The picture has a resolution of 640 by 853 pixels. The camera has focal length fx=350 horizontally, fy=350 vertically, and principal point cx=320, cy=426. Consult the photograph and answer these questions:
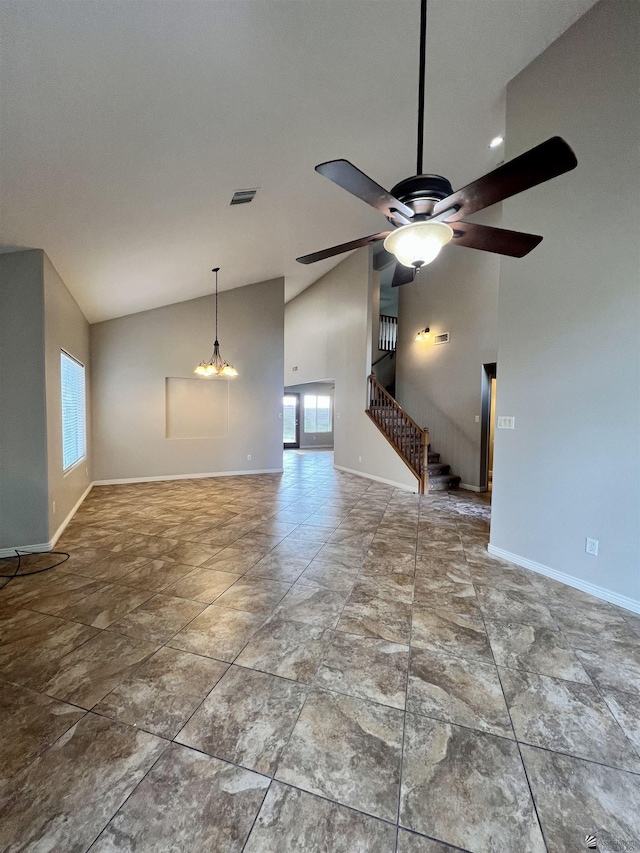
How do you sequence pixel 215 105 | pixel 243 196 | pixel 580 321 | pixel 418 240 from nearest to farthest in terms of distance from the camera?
pixel 418 240
pixel 215 105
pixel 580 321
pixel 243 196

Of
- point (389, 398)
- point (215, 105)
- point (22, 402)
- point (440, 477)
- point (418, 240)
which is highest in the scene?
point (215, 105)

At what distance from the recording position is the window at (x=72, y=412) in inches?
176

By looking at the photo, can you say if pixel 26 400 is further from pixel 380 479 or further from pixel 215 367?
pixel 380 479

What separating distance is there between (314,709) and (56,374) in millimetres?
4130

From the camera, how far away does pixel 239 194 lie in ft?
11.7

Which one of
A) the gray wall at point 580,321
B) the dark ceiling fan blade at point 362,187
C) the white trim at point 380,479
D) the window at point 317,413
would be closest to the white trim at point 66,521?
the dark ceiling fan blade at point 362,187

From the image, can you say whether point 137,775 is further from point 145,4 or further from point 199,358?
point 199,358

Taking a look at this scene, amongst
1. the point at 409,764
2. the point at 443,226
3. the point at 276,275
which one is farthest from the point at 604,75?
the point at 276,275

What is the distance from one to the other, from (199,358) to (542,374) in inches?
245

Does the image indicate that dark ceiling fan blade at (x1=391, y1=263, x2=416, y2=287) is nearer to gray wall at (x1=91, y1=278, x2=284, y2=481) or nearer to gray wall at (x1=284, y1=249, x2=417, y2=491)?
gray wall at (x1=284, y1=249, x2=417, y2=491)

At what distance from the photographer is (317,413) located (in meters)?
12.9

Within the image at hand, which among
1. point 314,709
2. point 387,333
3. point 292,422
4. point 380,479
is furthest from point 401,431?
point 292,422

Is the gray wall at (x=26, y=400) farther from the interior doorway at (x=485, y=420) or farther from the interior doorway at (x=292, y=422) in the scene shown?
the interior doorway at (x=292, y=422)

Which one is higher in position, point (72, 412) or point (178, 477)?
point (72, 412)
